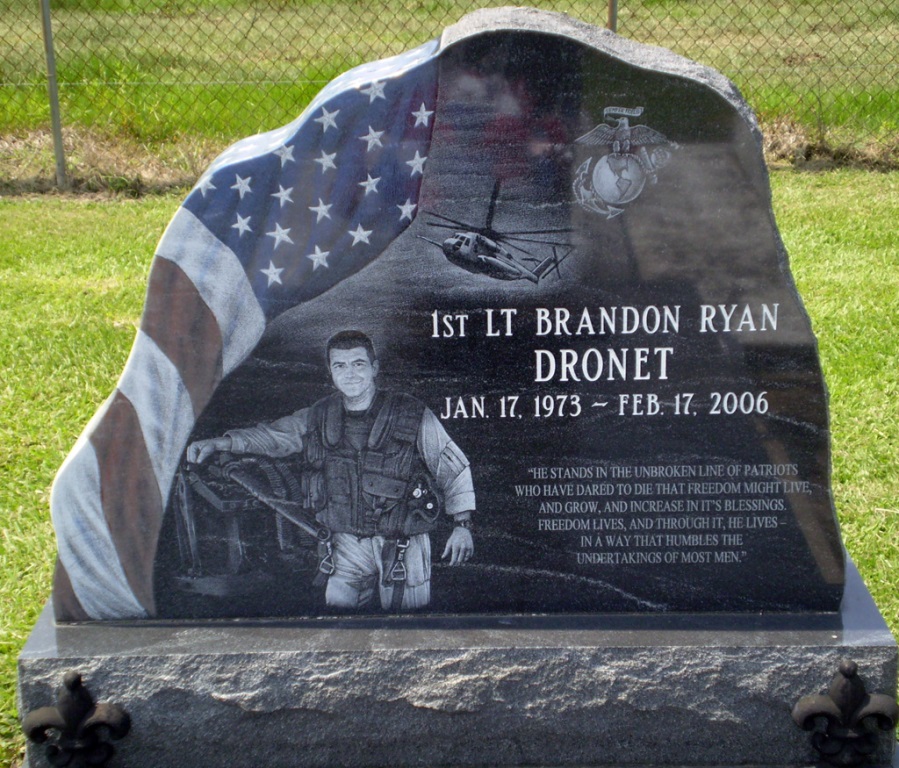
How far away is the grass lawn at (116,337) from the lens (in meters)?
3.70

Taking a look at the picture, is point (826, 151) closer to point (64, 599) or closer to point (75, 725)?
point (64, 599)

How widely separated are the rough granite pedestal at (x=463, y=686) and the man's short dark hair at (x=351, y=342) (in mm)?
706

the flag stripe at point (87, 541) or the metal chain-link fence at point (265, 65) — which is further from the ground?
the metal chain-link fence at point (265, 65)

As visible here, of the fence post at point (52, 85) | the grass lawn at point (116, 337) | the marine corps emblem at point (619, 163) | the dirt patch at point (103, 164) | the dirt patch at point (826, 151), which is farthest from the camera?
the dirt patch at point (826, 151)

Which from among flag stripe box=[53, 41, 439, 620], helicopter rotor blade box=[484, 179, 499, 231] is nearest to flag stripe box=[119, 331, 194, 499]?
flag stripe box=[53, 41, 439, 620]

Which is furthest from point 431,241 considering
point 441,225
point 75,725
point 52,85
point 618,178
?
point 52,85

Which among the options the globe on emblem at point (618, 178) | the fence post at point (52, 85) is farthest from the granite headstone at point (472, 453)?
the fence post at point (52, 85)

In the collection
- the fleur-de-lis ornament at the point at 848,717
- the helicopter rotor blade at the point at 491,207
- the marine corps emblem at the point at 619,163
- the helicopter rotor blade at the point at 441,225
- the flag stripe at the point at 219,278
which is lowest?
the fleur-de-lis ornament at the point at 848,717

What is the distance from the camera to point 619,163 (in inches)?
100

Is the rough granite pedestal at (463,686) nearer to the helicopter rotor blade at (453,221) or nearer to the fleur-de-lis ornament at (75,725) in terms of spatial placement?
the fleur-de-lis ornament at (75,725)

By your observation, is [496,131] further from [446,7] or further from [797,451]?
[446,7]

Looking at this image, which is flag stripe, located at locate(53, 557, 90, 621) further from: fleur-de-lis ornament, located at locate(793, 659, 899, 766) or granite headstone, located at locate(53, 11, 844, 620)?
fleur-de-lis ornament, located at locate(793, 659, 899, 766)

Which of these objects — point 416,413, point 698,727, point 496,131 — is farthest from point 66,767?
point 496,131

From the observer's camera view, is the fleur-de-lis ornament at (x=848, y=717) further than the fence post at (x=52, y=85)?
No
